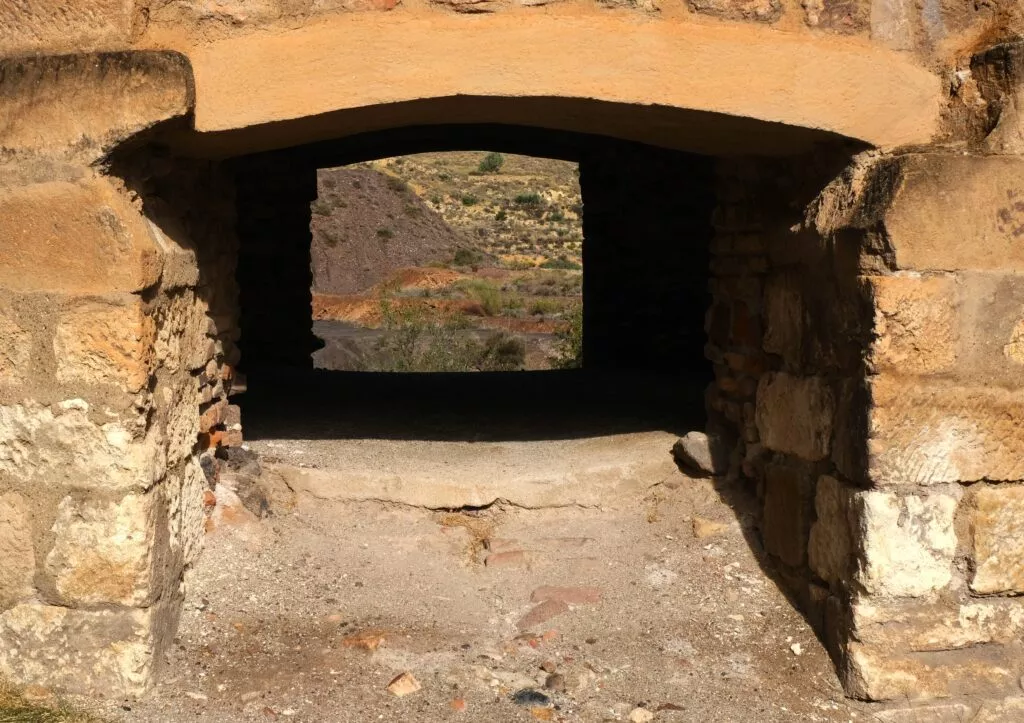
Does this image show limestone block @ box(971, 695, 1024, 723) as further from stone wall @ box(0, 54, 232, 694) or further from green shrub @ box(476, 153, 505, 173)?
green shrub @ box(476, 153, 505, 173)

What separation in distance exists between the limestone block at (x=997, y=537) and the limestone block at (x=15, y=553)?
254 cm

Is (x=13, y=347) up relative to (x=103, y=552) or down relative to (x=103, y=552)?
up

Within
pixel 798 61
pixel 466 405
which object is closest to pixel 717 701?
pixel 798 61

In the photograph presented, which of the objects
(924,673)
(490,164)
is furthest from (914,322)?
(490,164)

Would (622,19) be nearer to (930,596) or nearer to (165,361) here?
(165,361)

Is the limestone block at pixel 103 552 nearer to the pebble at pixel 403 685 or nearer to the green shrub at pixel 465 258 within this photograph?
the pebble at pixel 403 685

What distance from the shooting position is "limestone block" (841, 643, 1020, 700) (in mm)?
2697

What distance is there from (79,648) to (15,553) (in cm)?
30

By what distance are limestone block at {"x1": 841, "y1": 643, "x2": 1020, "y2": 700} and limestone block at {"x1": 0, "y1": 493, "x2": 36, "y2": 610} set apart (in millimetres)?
2225

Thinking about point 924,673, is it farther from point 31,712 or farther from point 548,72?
point 31,712

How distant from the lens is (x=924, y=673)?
2.71 m

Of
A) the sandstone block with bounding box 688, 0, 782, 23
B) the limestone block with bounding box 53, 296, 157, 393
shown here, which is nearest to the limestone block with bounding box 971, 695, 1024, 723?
the sandstone block with bounding box 688, 0, 782, 23

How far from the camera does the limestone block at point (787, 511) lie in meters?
3.05

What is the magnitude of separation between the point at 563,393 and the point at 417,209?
740 inches
